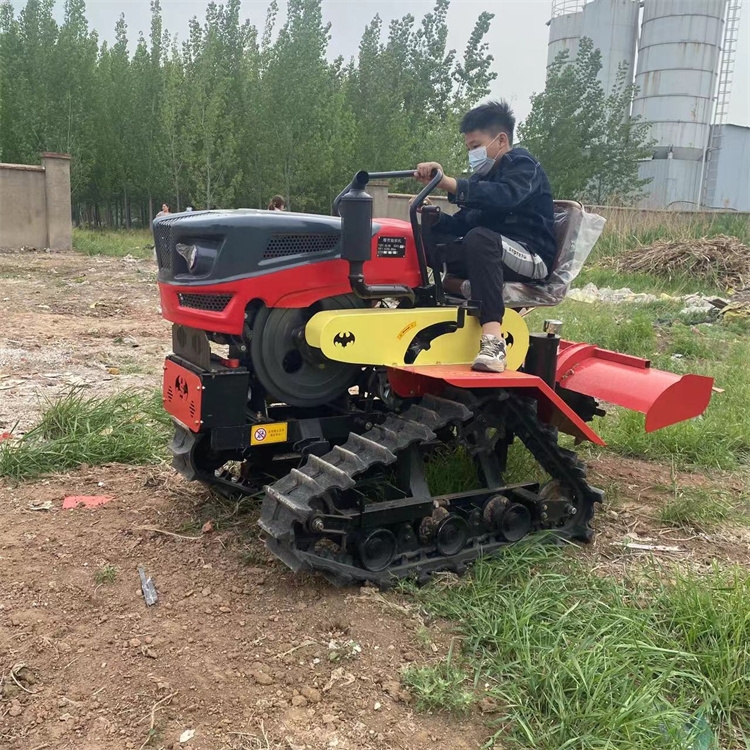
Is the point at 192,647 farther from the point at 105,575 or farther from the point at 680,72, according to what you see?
the point at 680,72

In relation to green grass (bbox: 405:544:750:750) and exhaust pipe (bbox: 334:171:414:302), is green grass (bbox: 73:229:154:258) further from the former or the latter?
green grass (bbox: 405:544:750:750)

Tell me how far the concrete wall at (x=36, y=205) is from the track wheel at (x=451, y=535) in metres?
17.1

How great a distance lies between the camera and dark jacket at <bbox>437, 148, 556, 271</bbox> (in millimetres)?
3449

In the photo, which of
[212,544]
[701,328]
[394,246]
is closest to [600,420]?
[394,246]

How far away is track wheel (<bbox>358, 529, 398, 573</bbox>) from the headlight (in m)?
1.32

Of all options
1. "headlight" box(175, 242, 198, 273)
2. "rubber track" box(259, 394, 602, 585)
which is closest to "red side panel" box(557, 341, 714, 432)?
"rubber track" box(259, 394, 602, 585)

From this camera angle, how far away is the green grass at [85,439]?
4.14 m

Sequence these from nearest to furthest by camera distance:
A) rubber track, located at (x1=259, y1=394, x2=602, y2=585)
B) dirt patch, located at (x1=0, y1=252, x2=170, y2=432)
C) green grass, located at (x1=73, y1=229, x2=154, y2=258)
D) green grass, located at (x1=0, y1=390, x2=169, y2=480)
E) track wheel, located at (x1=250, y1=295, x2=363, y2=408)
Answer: rubber track, located at (x1=259, y1=394, x2=602, y2=585), track wheel, located at (x1=250, y1=295, x2=363, y2=408), green grass, located at (x1=0, y1=390, x2=169, y2=480), dirt patch, located at (x1=0, y1=252, x2=170, y2=432), green grass, located at (x1=73, y1=229, x2=154, y2=258)

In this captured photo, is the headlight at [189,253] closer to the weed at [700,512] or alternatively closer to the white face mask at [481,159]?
the white face mask at [481,159]

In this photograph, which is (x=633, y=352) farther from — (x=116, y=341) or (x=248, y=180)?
(x=248, y=180)

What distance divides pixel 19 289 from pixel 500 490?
9.83 metres

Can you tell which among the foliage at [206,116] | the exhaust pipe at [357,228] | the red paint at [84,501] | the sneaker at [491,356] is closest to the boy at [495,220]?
the sneaker at [491,356]

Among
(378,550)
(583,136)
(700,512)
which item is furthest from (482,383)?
(583,136)

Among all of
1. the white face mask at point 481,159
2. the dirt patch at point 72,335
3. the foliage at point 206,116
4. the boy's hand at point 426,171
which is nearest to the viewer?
the boy's hand at point 426,171
